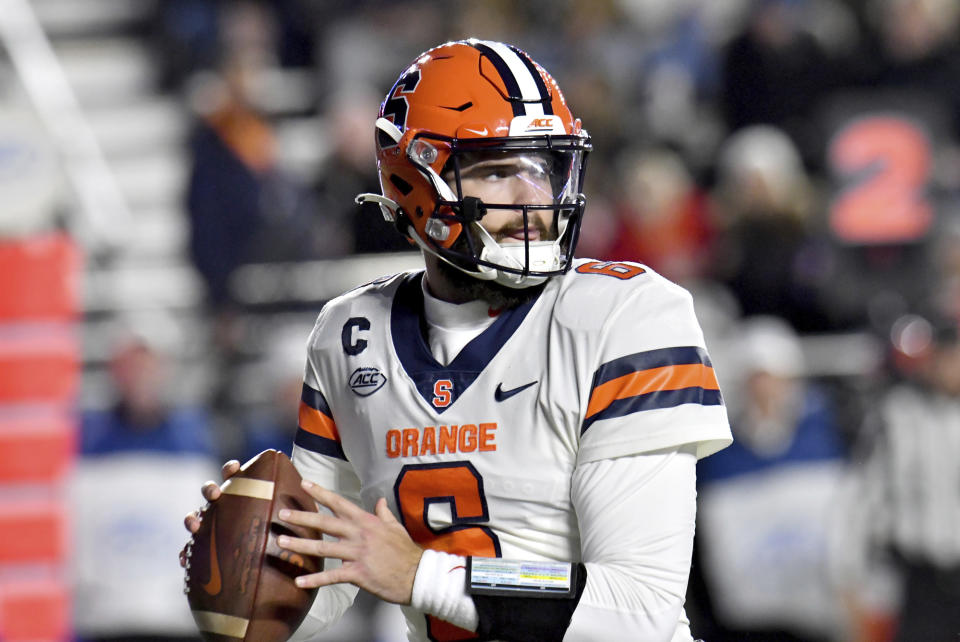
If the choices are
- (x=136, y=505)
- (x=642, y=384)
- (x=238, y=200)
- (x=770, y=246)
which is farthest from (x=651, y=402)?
(x=238, y=200)

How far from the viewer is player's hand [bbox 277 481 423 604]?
208 centimetres

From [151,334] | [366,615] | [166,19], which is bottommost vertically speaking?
[366,615]

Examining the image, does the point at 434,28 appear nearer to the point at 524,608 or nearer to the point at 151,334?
→ the point at 151,334

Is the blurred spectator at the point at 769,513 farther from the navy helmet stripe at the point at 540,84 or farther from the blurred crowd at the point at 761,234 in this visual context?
the navy helmet stripe at the point at 540,84

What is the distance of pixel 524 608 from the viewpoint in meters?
2.10

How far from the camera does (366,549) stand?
6.84 ft

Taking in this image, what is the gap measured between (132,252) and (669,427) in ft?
18.1

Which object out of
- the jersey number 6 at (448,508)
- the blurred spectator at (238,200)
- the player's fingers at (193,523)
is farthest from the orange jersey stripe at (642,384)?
the blurred spectator at (238,200)

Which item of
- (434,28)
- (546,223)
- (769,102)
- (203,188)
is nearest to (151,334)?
(203,188)

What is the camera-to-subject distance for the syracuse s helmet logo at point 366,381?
2.42 m

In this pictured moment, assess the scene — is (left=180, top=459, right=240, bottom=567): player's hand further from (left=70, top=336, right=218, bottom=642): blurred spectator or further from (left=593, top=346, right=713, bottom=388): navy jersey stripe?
(left=70, top=336, right=218, bottom=642): blurred spectator

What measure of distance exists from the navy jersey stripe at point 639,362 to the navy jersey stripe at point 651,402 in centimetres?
5

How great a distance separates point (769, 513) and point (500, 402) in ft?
11.5

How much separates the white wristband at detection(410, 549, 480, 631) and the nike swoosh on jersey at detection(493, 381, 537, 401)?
0.30 m
